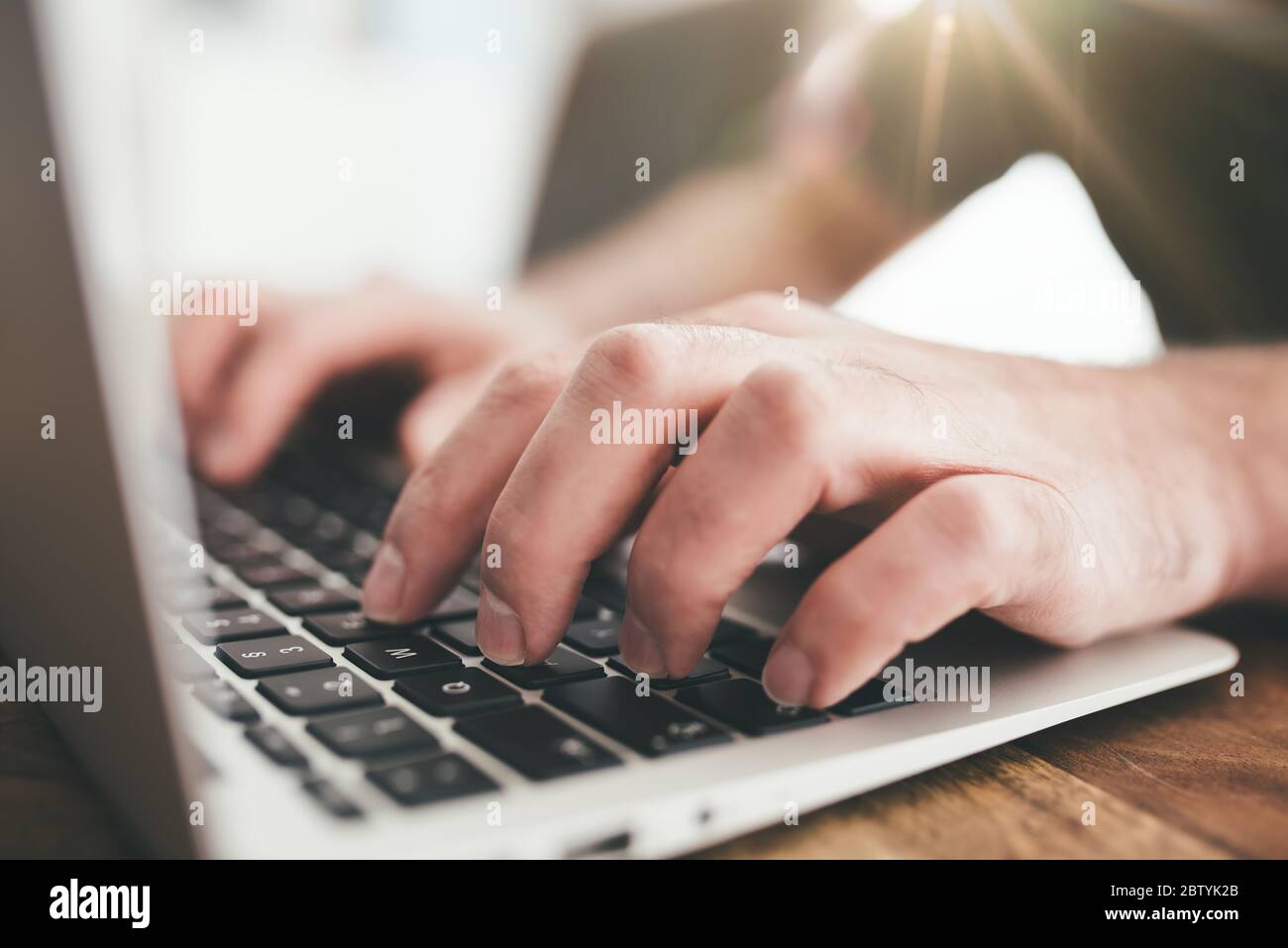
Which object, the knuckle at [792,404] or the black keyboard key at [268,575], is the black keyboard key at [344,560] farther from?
the knuckle at [792,404]

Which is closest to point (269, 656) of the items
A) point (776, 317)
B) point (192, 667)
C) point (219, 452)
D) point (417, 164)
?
point (192, 667)

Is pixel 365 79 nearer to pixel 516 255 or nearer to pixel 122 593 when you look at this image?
pixel 516 255

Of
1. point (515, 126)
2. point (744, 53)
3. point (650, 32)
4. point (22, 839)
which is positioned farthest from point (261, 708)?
point (515, 126)

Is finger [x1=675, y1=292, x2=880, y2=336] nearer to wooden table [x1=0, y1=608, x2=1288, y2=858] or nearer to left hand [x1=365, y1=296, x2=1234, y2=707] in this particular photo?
left hand [x1=365, y1=296, x2=1234, y2=707]

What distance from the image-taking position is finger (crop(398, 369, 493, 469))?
2.51ft

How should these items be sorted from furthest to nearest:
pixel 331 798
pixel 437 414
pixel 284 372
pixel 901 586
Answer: pixel 284 372 → pixel 437 414 → pixel 901 586 → pixel 331 798

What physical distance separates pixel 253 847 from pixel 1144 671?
46cm

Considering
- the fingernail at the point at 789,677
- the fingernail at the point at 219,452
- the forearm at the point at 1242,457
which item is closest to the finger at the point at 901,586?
the fingernail at the point at 789,677

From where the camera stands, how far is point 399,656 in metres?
0.45

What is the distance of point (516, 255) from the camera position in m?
2.82

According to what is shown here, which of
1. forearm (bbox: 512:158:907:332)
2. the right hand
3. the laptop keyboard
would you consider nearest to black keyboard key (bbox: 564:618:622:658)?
the laptop keyboard

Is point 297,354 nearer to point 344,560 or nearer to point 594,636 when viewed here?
point 344,560

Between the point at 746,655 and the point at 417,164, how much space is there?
2579mm

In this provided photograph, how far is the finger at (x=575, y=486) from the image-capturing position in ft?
1.47
